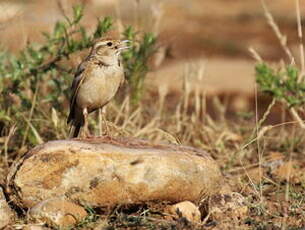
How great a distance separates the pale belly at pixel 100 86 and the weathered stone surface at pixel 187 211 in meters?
1.50

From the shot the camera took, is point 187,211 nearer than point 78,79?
Yes

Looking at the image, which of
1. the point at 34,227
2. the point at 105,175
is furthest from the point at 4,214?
the point at 105,175

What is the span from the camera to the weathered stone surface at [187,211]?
5.78 m

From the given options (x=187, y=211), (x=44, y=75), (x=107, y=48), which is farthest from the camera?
(x=44, y=75)

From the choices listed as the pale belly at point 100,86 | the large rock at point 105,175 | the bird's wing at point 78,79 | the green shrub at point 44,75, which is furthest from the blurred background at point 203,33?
the large rock at point 105,175

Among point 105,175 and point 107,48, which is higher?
point 107,48

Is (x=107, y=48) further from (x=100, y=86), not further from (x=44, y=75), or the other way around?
(x=44, y=75)

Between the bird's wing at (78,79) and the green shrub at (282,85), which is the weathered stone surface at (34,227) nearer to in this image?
the bird's wing at (78,79)

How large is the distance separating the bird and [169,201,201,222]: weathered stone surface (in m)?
1.51

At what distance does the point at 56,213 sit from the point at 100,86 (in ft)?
5.42

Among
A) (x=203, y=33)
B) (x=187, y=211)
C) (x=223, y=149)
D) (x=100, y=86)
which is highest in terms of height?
(x=100, y=86)

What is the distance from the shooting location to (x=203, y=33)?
1669 cm

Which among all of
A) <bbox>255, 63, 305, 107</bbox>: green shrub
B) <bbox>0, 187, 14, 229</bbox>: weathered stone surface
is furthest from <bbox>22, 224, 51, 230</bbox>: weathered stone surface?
<bbox>255, 63, 305, 107</bbox>: green shrub

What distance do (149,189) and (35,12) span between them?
37.0 feet
